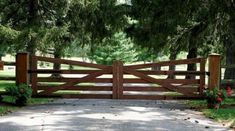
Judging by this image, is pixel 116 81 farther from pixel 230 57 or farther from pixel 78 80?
pixel 230 57

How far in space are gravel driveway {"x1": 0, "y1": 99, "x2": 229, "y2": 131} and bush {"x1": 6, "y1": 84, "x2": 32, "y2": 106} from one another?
1.11 ft

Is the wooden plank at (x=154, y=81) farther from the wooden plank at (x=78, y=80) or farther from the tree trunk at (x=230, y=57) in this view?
the tree trunk at (x=230, y=57)

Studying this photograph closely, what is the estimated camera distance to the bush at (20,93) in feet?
44.3

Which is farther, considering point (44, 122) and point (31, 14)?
point (31, 14)

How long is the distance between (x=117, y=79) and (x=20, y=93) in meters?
3.23

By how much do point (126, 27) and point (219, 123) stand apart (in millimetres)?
18375

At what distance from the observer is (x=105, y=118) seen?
36.5ft

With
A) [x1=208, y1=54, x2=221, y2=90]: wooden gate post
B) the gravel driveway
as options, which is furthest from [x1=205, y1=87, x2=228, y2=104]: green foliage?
the gravel driveway

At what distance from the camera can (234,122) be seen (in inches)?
428

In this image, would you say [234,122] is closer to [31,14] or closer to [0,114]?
[0,114]

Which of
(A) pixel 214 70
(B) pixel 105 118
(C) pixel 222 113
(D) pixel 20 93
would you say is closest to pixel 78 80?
(D) pixel 20 93

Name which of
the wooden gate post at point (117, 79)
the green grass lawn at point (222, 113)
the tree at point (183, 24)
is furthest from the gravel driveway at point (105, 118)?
the tree at point (183, 24)

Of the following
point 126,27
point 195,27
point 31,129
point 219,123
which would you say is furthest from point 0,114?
point 126,27

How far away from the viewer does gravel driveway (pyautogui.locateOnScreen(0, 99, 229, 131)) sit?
9.75 metres
